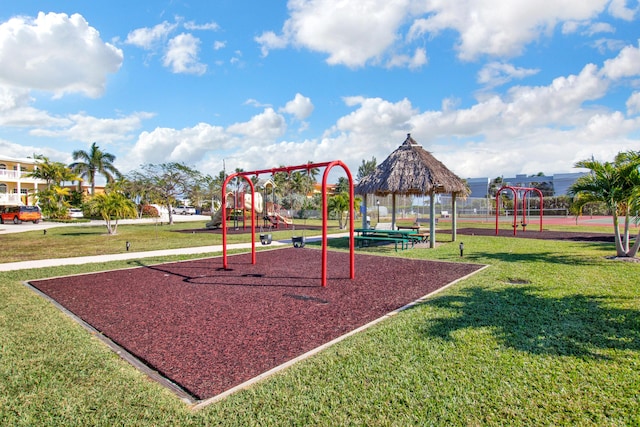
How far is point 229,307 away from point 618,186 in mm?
11924

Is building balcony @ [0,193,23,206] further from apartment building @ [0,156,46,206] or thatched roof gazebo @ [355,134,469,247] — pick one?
thatched roof gazebo @ [355,134,469,247]

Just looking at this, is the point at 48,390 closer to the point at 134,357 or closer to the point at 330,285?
the point at 134,357

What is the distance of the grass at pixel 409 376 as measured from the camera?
3.26 meters

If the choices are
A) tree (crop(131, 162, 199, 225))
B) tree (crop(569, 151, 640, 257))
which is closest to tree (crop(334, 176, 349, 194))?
tree (crop(131, 162, 199, 225))

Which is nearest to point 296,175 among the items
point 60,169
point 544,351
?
point 60,169

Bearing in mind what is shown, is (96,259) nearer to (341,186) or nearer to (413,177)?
(413,177)

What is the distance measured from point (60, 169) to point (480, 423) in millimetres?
56586

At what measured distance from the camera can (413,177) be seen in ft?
53.5

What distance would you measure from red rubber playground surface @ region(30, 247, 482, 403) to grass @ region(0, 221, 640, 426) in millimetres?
390

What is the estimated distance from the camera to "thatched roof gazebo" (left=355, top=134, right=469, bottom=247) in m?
15.8

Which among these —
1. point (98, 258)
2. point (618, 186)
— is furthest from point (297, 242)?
point (618, 186)

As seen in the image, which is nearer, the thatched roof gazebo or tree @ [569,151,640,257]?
tree @ [569,151,640,257]

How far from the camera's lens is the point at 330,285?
8422mm

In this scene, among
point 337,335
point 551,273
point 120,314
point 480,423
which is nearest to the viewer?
point 480,423
